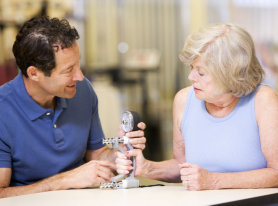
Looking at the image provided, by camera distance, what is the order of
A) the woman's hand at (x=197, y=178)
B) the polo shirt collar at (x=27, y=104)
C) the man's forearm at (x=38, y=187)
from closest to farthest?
1. the woman's hand at (x=197, y=178)
2. the man's forearm at (x=38, y=187)
3. the polo shirt collar at (x=27, y=104)

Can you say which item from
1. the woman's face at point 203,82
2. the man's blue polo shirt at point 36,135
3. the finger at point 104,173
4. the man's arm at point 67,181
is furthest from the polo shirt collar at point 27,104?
the woman's face at point 203,82

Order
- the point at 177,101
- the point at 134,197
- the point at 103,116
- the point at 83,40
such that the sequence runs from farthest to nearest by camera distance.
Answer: the point at 83,40
the point at 103,116
the point at 177,101
the point at 134,197

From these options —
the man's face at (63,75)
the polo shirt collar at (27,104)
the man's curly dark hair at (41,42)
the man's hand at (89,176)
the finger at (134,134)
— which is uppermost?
the man's curly dark hair at (41,42)

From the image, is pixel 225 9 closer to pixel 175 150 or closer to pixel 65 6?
pixel 65 6

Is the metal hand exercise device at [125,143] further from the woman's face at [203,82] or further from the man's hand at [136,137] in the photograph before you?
the woman's face at [203,82]

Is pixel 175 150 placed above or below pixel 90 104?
below

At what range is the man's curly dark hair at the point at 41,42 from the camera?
1785mm

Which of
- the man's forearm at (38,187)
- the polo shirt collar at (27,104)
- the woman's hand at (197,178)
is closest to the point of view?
the woman's hand at (197,178)

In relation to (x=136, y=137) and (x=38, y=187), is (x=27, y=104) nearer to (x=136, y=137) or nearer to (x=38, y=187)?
(x=38, y=187)

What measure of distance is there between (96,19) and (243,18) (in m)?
2.78

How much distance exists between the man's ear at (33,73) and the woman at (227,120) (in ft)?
1.64

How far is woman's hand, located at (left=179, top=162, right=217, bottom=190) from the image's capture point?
1596mm

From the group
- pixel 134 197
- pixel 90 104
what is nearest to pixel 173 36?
pixel 90 104

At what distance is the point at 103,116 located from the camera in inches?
122
